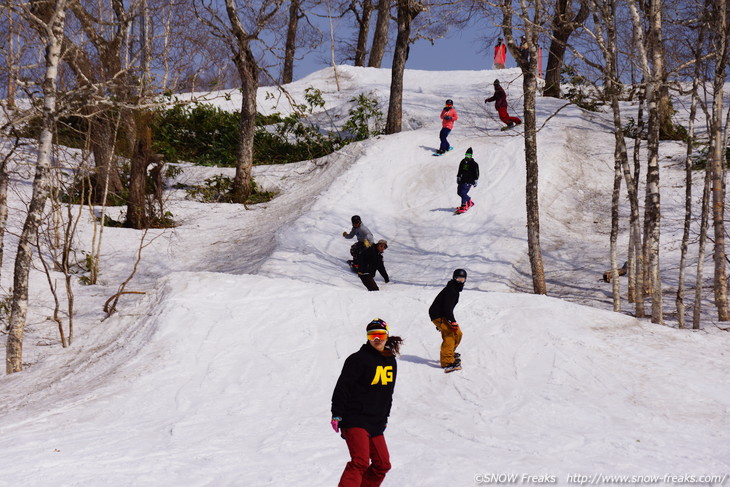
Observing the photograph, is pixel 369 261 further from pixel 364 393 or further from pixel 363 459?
pixel 363 459

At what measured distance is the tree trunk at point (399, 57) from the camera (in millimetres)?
22250

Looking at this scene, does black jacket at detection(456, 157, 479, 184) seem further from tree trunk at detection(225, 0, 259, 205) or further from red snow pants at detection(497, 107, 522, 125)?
tree trunk at detection(225, 0, 259, 205)

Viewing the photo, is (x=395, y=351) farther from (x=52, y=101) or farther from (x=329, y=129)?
(x=329, y=129)

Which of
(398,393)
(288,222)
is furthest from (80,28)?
(398,393)

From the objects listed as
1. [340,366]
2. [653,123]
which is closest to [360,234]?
[340,366]

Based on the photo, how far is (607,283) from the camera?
15195 mm

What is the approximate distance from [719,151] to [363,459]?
10.3 meters

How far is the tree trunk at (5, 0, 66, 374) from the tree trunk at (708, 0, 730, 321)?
10772mm

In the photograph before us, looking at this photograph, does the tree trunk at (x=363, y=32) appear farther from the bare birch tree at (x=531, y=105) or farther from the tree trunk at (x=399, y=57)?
the bare birch tree at (x=531, y=105)

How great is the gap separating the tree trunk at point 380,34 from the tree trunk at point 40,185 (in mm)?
19203

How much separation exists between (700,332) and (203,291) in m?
8.03

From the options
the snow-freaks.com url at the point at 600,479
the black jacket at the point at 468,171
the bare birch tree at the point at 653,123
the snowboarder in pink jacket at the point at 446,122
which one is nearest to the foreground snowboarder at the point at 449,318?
the snow-freaks.com url at the point at 600,479

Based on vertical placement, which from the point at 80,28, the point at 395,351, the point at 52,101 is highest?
the point at 80,28

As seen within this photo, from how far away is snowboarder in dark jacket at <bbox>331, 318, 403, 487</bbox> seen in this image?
4.98m
